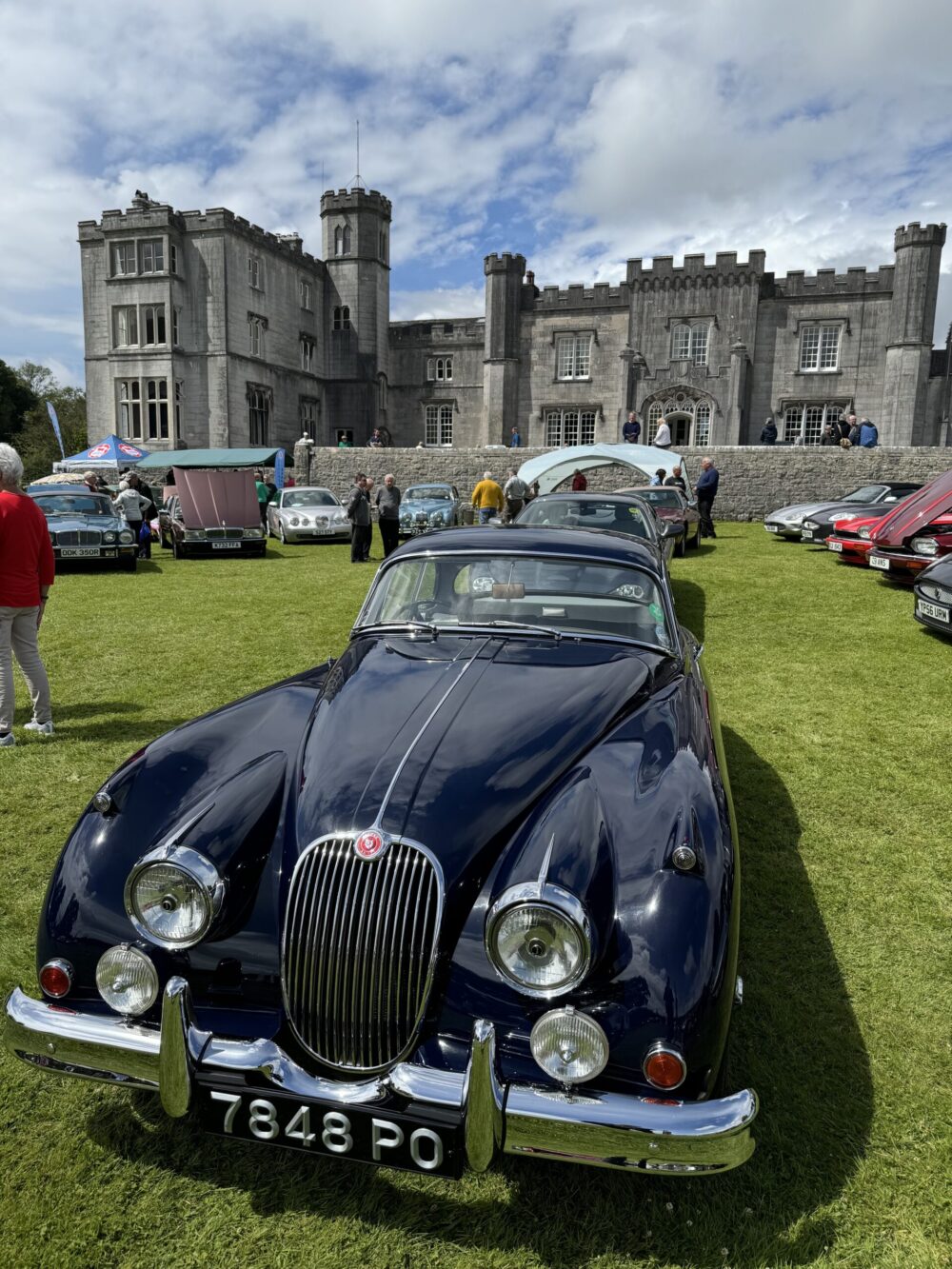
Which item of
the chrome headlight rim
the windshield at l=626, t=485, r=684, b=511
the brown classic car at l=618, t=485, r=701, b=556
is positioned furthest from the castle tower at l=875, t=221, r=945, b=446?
the chrome headlight rim

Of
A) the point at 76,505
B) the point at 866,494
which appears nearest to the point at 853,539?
the point at 866,494

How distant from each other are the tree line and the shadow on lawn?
57.2m

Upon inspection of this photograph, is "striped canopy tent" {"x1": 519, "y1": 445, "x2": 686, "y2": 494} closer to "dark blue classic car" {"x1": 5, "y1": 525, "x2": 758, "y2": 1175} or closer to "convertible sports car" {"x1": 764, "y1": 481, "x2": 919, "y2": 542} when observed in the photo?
"convertible sports car" {"x1": 764, "y1": 481, "x2": 919, "y2": 542}

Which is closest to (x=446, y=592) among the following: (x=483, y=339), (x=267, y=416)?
(x=267, y=416)

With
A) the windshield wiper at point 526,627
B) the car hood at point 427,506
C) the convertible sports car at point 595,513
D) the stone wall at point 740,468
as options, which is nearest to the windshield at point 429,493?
the car hood at point 427,506

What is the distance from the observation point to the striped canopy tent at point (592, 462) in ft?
70.7

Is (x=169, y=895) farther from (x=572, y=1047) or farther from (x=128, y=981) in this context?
(x=572, y=1047)

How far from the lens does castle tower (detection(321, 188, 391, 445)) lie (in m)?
44.3

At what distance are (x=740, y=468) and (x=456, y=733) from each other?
25.5 meters

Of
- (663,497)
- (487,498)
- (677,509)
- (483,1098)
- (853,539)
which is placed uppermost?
(663,497)

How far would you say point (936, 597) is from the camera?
9203 millimetres

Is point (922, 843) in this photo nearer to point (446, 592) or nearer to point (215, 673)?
point (446, 592)

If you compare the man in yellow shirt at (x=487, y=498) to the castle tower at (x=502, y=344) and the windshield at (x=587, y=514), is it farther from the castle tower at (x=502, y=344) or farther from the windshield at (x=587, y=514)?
the castle tower at (x=502, y=344)

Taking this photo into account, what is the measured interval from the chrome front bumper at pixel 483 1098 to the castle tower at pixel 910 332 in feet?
138
